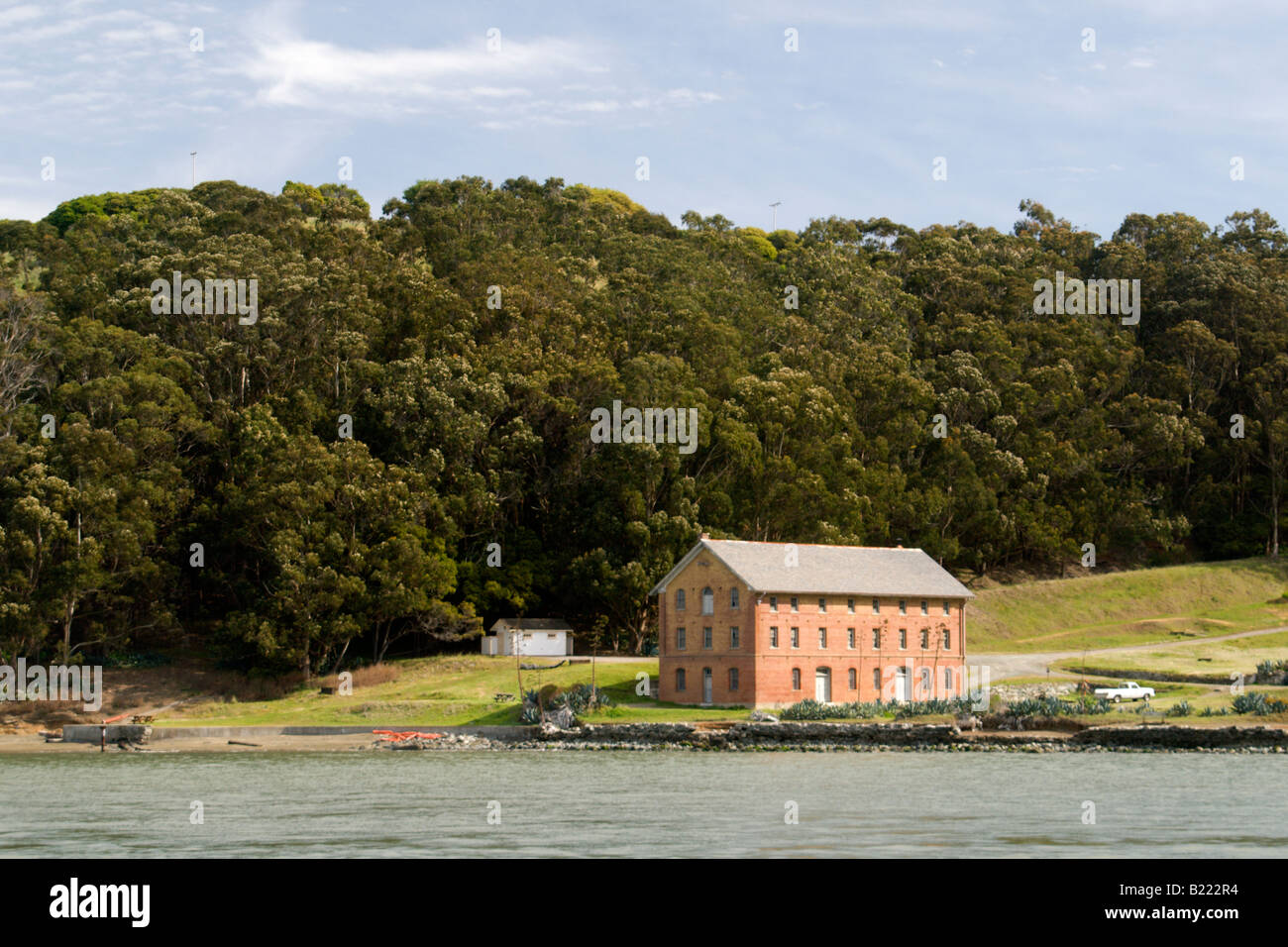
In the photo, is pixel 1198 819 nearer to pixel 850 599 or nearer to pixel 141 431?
pixel 850 599

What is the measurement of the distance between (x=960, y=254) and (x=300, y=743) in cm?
8636

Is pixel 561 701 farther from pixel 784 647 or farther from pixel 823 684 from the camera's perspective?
pixel 823 684

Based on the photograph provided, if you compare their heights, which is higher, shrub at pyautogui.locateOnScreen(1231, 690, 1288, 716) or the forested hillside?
the forested hillside

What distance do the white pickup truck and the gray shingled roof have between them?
9.45 m

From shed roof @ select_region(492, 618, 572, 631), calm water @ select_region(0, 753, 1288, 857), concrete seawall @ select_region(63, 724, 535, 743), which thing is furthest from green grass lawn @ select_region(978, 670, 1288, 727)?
shed roof @ select_region(492, 618, 572, 631)

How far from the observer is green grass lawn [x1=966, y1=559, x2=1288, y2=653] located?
83000 millimetres

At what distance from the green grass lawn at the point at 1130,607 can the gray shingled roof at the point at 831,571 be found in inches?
475

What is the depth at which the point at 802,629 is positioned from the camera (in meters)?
63.9

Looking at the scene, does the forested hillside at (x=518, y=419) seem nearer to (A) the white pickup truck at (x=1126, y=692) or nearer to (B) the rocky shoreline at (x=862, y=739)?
(B) the rocky shoreline at (x=862, y=739)

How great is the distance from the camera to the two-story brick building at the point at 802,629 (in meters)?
62.9

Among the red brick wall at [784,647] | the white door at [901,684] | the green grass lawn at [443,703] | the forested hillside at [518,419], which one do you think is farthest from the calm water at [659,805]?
the forested hillside at [518,419]

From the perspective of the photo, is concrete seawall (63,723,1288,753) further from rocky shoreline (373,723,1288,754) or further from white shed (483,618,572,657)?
white shed (483,618,572,657)

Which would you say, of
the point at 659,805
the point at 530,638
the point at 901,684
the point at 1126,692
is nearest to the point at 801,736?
the point at 901,684
